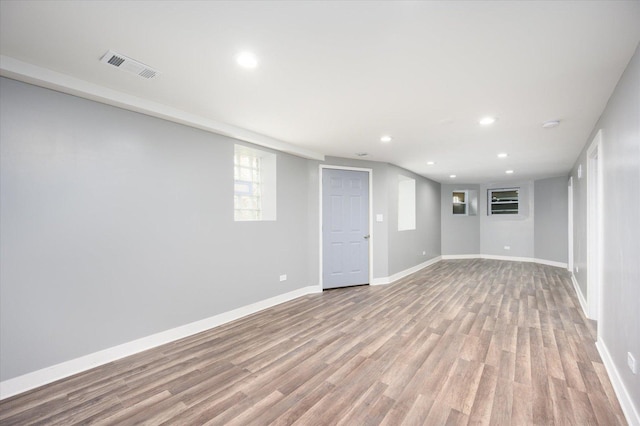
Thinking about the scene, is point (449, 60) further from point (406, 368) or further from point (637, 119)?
point (406, 368)

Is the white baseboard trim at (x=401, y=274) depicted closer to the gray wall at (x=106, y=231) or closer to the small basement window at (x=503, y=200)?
the gray wall at (x=106, y=231)

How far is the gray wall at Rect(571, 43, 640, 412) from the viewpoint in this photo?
1753mm

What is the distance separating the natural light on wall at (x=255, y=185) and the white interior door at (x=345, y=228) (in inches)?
44.5

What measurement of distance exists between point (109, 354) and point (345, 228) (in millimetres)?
3802

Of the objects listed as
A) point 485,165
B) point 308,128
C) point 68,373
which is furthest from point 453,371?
point 485,165

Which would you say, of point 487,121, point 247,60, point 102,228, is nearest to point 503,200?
point 487,121

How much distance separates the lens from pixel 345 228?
208 inches

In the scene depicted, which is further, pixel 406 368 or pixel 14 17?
pixel 406 368

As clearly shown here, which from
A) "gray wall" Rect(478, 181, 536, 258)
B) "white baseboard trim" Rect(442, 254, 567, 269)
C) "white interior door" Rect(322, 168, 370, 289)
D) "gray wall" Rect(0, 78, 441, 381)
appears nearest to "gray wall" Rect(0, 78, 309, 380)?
"gray wall" Rect(0, 78, 441, 381)

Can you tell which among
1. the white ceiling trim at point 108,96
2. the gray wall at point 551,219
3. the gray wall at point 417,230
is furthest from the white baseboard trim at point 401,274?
the white ceiling trim at point 108,96

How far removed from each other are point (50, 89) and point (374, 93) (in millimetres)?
2741

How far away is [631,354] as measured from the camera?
1812 millimetres

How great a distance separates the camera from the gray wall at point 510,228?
822 centimetres

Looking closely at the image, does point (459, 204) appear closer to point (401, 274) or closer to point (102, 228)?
point (401, 274)
